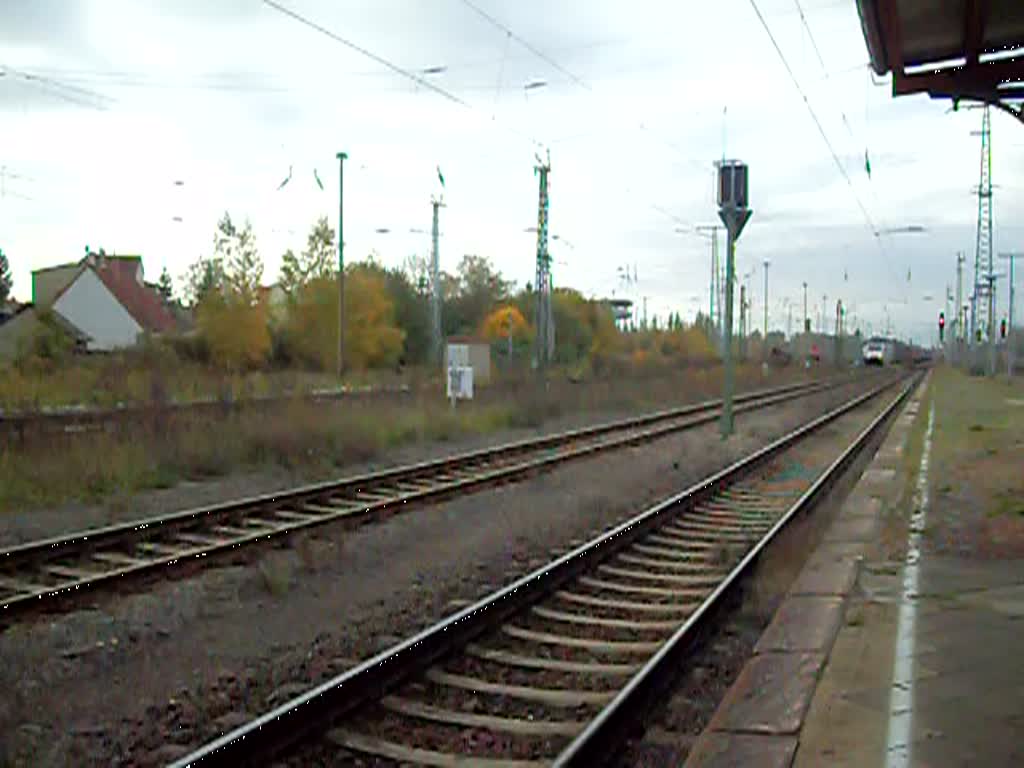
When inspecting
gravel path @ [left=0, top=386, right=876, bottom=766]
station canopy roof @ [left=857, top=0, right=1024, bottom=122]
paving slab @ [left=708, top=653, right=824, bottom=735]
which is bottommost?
gravel path @ [left=0, top=386, right=876, bottom=766]

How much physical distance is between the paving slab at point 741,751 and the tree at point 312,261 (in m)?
57.5

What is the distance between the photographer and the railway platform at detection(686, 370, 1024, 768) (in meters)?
5.86

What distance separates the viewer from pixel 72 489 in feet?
53.6

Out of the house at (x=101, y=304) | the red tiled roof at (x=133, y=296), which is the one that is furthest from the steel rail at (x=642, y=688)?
the red tiled roof at (x=133, y=296)

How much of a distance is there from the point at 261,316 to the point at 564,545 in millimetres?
47984

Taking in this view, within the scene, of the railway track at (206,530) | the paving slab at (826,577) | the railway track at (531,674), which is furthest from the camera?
the paving slab at (826,577)

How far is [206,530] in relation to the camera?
1302 cm

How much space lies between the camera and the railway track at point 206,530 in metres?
10.2

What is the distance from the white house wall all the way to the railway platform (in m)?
74.0

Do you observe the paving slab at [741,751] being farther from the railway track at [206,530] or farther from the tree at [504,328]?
the tree at [504,328]

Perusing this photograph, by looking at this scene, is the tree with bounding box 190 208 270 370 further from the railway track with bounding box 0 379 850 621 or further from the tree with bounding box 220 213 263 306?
the railway track with bounding box 0 379 850 621

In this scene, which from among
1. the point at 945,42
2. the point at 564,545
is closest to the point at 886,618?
the point at 564,545

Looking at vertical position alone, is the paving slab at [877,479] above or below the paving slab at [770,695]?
below

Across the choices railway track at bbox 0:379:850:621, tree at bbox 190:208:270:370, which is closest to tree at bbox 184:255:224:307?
tree at bbox 190:208:270:370
